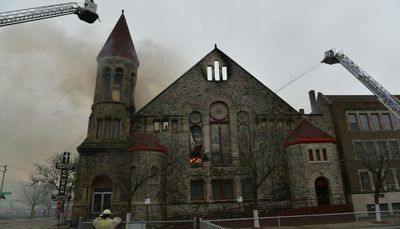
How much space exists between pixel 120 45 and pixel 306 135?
21.5m

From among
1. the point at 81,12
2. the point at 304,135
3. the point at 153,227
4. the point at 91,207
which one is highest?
the point at 81,12

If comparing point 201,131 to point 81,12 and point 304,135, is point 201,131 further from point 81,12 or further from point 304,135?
point 81,12

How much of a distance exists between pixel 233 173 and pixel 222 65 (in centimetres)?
1196

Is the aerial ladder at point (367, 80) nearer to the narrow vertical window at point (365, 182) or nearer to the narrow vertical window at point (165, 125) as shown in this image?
the narrow vertical window at point (365, 182)

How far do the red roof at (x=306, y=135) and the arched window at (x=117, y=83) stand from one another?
17732 millimetres

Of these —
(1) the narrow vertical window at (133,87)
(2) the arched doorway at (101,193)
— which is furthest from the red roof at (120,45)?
(2) the arched doorway at (101,193)

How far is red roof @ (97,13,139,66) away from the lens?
3147 centimetres

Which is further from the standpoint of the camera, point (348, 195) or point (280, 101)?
point (280, 101)

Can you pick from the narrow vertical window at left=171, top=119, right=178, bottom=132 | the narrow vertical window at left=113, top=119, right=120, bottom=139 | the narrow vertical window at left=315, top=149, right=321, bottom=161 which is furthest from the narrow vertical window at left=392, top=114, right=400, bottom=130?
the narrow vertical window at left=113, top=119, right=120, bottom=139

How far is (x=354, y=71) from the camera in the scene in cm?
3428

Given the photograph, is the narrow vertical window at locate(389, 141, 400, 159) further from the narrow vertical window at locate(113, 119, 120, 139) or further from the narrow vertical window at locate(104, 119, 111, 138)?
the narrow vertical window at locate(104, 119, 111, 138)

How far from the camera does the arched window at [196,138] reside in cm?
2919

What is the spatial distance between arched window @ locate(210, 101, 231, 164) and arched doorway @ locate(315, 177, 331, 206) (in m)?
8.35

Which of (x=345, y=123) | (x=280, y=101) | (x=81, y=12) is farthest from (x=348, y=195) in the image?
(x=81, y=12)
